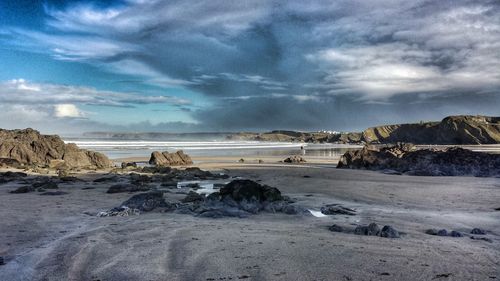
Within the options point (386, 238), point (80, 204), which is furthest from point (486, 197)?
point (80, 204)

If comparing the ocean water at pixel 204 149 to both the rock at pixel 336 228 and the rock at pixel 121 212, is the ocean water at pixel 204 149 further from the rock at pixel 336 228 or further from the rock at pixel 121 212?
the rock at pixel 336 228

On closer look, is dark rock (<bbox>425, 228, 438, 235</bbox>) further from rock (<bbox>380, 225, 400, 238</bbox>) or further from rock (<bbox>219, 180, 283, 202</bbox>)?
rock (<bbox>219, 180, 283, 202</bbox>)

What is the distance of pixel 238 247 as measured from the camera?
19.6 feet

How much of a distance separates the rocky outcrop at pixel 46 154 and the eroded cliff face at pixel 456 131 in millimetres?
77302

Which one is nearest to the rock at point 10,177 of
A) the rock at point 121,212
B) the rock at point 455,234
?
the rock at point 121,212

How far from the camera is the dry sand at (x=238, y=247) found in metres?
4.81

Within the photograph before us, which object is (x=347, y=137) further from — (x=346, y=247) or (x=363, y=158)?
(x=346, y=247)

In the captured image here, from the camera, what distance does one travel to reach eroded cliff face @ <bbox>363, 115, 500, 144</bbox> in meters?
83.2

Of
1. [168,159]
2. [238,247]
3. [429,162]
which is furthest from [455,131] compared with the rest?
[238,247]

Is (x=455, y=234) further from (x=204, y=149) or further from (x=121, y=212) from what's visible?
(x=204, y=149)

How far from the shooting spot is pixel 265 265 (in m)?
5.05

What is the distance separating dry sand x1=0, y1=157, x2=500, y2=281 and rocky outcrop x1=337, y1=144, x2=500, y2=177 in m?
10.9

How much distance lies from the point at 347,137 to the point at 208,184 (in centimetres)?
11960

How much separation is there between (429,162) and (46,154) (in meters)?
23.6
